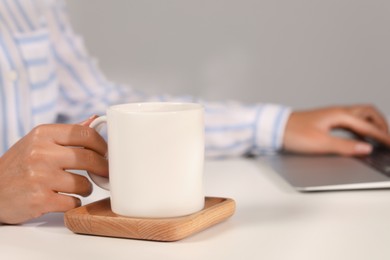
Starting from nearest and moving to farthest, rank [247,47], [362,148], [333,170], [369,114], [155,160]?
[155,160] < [333,170] < [362,148] < [369,114] < [247,47]

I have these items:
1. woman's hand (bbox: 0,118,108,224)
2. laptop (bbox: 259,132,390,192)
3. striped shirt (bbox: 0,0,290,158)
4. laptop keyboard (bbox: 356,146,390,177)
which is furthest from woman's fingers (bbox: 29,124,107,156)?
striped shirt (bbox: 0,0,290,158)

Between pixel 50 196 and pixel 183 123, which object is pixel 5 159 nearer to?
pixel 50 196

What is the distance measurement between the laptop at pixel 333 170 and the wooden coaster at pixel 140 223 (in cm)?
22

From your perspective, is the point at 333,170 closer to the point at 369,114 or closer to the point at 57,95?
the point at 369,114

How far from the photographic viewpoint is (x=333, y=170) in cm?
105

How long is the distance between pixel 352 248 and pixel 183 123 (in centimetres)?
19

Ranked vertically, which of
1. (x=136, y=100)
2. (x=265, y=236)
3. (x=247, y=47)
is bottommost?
(x=265, y=236)

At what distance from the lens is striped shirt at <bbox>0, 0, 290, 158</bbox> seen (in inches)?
51.4

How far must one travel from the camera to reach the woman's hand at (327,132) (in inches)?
48.0

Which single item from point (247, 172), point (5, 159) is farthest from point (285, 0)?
point (5, 159)

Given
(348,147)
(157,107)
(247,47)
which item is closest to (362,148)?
(348,147)

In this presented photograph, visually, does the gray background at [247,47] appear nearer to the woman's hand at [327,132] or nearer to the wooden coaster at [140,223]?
the woman's hand at [327,132]

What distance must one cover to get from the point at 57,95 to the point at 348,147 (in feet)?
1.83

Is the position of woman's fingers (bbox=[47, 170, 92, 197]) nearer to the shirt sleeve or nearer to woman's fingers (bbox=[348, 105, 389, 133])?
the shirt sleeve
